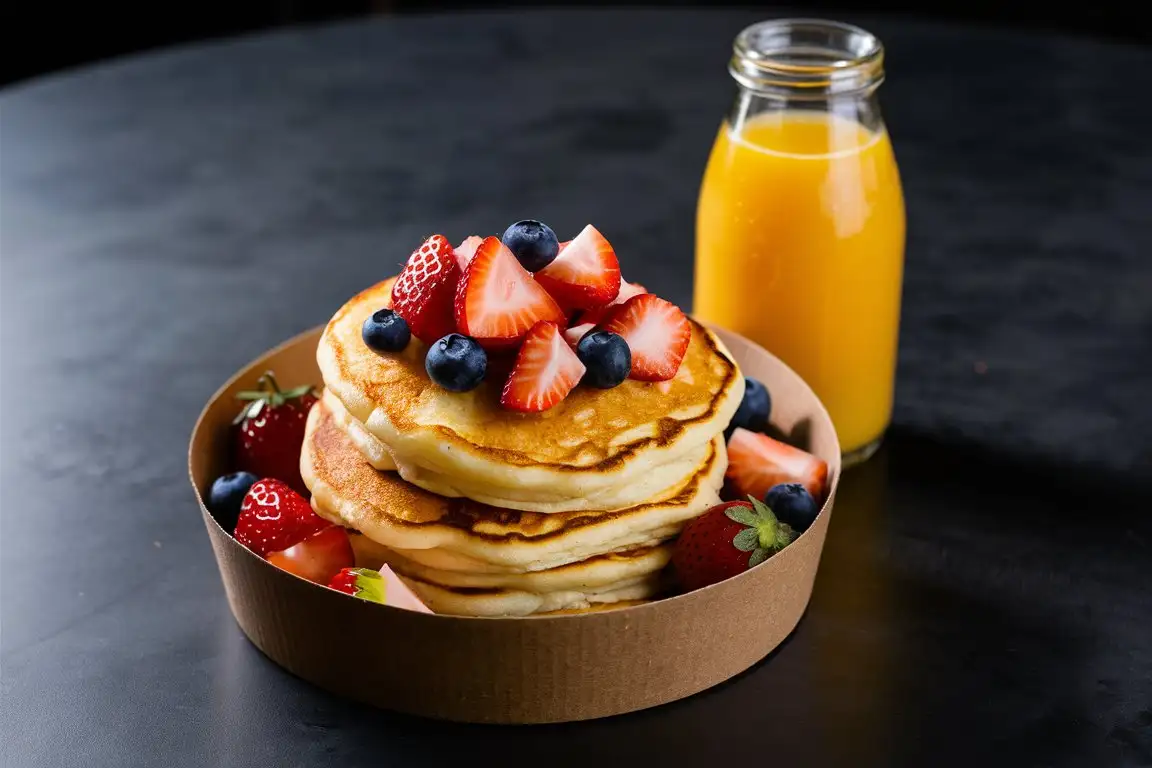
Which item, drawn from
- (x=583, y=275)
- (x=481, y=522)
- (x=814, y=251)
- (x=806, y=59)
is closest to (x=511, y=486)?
(x=481, y=522)

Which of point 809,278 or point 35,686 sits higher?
point 809,278

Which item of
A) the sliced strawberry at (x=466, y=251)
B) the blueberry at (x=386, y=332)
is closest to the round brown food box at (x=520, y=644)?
the blueberry at (x=386, y=332)

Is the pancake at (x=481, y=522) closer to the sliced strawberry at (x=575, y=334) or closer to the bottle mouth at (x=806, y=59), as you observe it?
the sliced strawberry at (x=575, y=334)

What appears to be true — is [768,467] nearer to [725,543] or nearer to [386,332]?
[725,543]

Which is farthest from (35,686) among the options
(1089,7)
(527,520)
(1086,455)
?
(1089,7)

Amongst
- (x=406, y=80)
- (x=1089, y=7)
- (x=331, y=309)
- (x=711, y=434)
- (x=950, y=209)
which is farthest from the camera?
(x=1089, y=7)

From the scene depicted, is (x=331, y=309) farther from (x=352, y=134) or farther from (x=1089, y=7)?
(x=1089, y=7)

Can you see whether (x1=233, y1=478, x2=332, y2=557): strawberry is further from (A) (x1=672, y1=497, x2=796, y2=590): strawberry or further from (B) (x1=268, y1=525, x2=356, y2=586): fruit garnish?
(A) (x1=672, y1=497, x2=796, y2=590): strawberry
